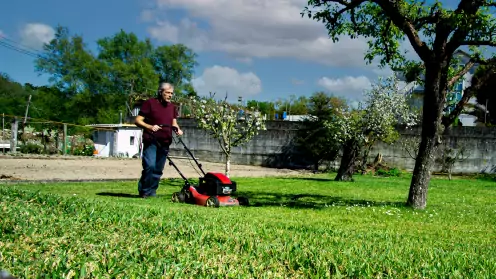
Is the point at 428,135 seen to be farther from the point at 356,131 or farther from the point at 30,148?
the point at 30,148

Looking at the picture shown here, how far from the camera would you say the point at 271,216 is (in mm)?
7258

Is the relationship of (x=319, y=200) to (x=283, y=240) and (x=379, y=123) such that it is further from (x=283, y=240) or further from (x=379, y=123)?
(x=379, y=123)

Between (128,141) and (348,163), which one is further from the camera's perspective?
(128,141)

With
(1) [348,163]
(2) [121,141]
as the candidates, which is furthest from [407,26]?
(2) [121,141]

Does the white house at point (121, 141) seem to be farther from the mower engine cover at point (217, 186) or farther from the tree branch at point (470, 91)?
the tree branch at point (470, 91)

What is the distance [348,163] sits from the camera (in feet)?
57.4

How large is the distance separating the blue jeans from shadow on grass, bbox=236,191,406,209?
76.9 inches

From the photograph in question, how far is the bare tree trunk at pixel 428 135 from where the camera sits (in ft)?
29.1

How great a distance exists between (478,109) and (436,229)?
32.5 metres

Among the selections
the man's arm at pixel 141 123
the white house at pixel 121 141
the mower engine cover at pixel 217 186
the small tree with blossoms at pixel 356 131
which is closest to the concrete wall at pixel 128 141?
the white house at pixel 121 141

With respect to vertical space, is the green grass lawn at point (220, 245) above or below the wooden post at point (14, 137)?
below

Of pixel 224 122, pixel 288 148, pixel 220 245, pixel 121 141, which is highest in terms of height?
pixel 224 122

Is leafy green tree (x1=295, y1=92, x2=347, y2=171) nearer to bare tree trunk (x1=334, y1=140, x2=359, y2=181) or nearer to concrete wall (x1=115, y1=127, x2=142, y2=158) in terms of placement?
bare tree trunk (x1=334, y1=140, x2=359, y2=181)

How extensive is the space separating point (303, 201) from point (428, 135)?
108 inches
